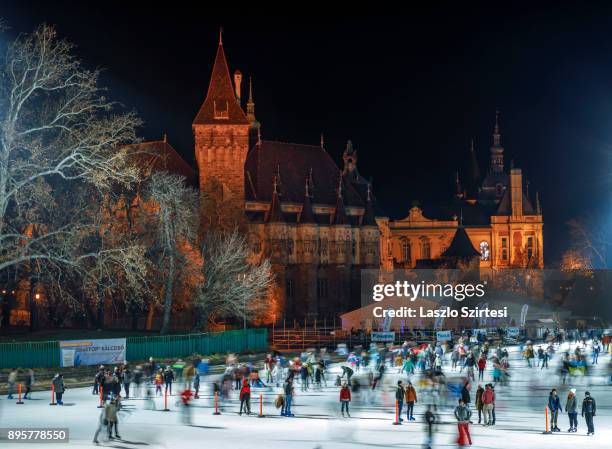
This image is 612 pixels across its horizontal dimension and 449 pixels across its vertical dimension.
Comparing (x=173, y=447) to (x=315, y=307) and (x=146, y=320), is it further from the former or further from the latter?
(x=315, y=307)

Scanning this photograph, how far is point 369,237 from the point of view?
122812 mm

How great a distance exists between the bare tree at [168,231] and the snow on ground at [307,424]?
17.8 m

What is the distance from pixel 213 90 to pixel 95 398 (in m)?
69.7

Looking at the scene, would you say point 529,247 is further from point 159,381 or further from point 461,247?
point 159,381

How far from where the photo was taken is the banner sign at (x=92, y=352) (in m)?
50.3

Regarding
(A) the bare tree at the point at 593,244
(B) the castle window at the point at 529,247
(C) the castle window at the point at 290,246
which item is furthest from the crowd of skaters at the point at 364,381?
(B) the castle window at the point at 529,247

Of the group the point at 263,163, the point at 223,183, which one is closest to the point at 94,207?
the point at 223,183

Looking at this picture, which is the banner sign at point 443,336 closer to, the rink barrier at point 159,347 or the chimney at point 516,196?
the rink barrier at point 159,347

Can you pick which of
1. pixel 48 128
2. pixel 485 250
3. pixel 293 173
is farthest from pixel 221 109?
pixel 485 250

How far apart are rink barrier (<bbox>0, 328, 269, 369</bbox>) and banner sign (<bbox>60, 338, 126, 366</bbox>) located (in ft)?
1.22

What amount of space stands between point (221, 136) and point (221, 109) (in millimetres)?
2799

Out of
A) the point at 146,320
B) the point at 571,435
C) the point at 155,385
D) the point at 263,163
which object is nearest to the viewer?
the point at 571,435

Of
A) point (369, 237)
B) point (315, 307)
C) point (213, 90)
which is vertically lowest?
point (315, 307)

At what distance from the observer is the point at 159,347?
184ft
